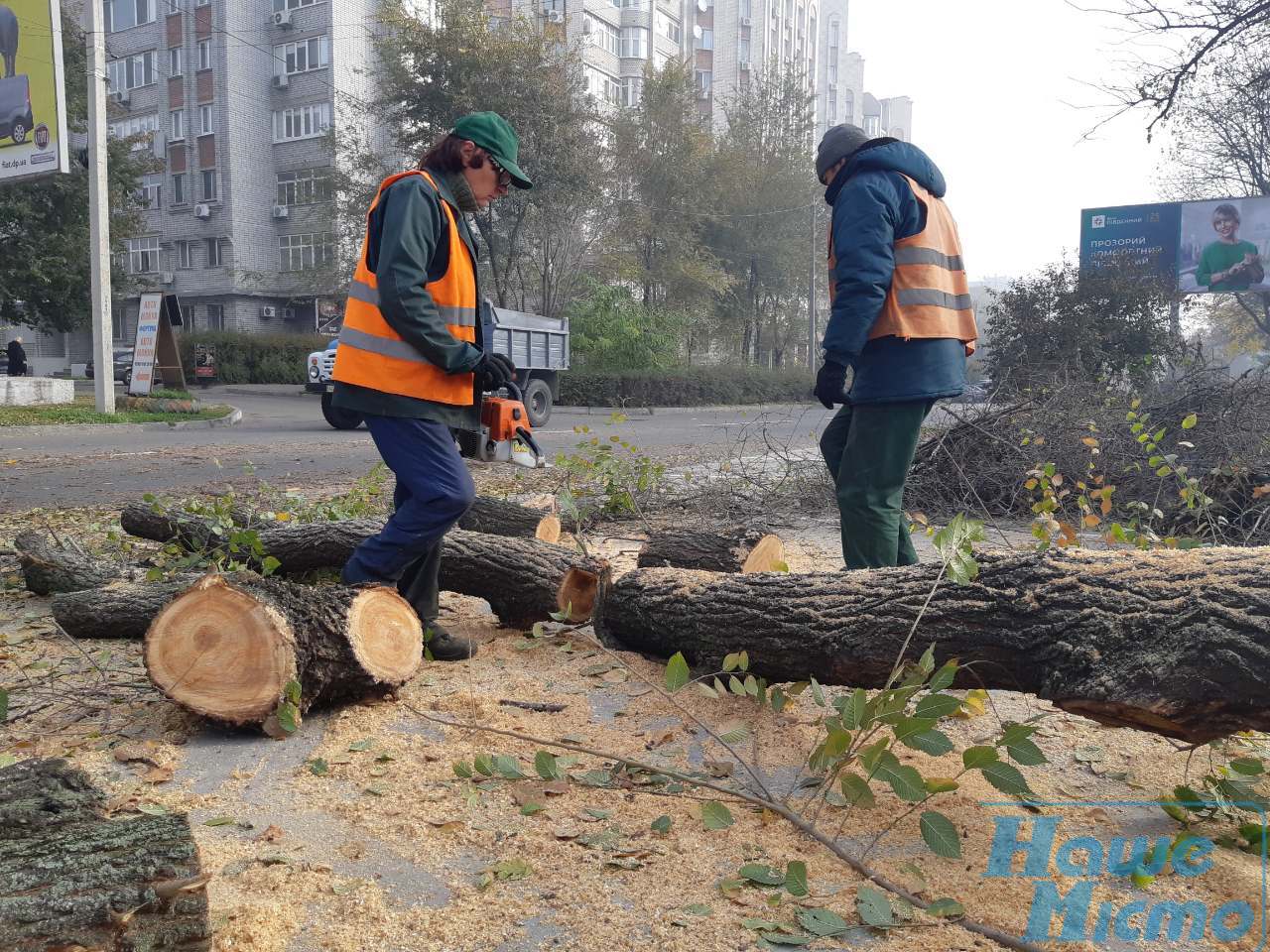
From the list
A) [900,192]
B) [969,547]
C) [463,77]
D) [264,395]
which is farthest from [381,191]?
[264,395]

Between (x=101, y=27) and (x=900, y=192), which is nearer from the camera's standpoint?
(x=900, y=192)

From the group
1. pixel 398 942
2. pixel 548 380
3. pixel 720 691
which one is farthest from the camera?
pixel 548 380

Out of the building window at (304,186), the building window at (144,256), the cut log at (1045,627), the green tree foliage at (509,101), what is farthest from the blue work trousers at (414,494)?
the building window at (144,256)

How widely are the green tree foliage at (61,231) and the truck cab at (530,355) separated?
11.0 meters

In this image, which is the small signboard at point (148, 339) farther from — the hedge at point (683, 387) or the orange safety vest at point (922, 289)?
the orange safety vest at point (922, 289)

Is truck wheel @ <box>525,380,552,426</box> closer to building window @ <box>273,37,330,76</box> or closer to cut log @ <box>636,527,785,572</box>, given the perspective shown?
cut log @ <box>636,527,785,572</box>

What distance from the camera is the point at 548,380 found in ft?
60.1

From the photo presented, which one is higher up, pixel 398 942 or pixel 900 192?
pixel 900 192

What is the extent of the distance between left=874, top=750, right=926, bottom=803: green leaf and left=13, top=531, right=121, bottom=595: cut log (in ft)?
12.0

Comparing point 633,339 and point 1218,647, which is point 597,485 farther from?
point 633,339

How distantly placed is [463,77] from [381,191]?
22.8 m

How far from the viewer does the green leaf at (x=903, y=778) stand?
210 cm

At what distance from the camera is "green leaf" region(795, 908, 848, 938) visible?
193 centimetres

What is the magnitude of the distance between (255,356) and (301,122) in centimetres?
1207
